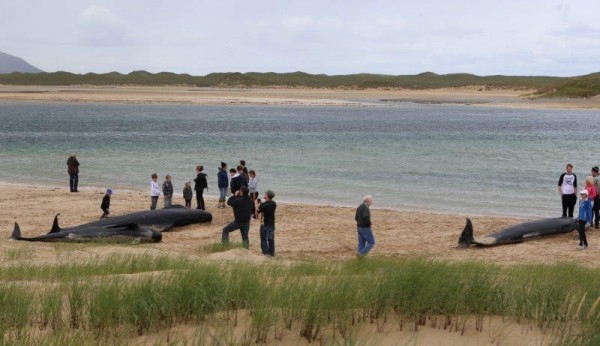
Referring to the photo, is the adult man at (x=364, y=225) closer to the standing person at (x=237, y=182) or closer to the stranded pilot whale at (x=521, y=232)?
the stranded pilot whale at (x=521, y=232)

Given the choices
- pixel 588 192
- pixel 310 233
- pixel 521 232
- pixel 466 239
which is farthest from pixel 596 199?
pixel 310 233

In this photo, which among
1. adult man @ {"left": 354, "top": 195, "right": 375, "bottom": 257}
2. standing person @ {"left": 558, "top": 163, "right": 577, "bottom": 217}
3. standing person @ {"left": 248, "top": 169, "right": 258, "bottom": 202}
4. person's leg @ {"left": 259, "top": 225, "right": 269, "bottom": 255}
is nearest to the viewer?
adult man @ {"left": 354, "top": 195, "right": 375, "bottom": 257}

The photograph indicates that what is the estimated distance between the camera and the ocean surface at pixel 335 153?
2772cm

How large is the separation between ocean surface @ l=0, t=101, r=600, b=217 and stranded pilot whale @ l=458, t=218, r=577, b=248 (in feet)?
15.4

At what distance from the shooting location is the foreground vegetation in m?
7.03

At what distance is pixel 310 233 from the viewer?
61.5 feet

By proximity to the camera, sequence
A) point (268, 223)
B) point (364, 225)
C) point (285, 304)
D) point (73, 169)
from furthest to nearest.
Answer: point (73, 169) → point (268, 223) → point (364, 225) → point (285, 304)

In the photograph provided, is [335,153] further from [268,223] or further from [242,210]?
[268,223]

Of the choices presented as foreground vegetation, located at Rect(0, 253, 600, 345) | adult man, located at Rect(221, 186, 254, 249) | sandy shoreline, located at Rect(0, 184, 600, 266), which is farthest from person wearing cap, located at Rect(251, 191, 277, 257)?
foreground vegetation, located at Rect(0, 253, 600, 345)

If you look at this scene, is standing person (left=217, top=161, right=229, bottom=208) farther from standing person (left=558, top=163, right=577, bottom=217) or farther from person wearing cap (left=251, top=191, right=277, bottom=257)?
standing person (left=558, top=163, right=577, bottom=217)

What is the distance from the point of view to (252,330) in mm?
6930

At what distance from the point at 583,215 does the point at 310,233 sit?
21.7 feet

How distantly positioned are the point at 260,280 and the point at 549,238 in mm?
11784

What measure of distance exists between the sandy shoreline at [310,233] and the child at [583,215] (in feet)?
0.72
